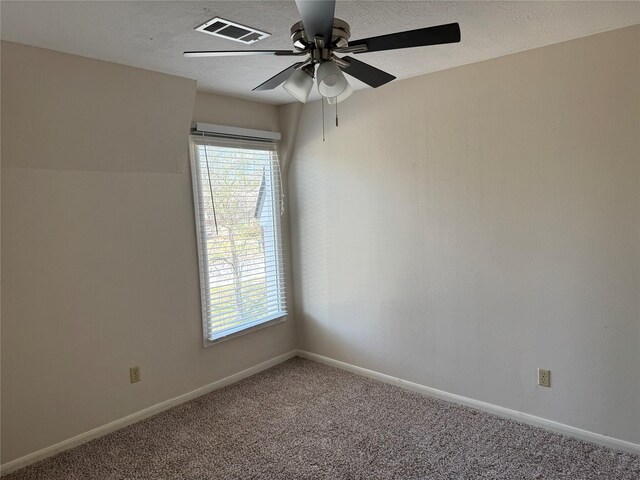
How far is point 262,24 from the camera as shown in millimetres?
2137

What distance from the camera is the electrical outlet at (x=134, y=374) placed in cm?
312

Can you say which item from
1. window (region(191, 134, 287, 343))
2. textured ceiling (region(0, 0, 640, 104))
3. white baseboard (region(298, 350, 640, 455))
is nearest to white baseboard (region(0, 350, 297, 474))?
window (region(191, 134, 287, 343))

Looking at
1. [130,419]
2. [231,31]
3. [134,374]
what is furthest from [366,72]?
[130,419]

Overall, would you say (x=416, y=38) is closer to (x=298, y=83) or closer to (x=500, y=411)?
(x=298, y=83)

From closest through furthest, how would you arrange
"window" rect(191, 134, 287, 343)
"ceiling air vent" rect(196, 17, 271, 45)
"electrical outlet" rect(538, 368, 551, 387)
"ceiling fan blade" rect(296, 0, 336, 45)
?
"ceiling fan blade" rect(296, 0, 336, 45), "ceiling air vent" rect(196, 17, 271, 45), "electrical outlet" rect(538, 368, 551, 387), "window" rect(191, 134, 287, 343)

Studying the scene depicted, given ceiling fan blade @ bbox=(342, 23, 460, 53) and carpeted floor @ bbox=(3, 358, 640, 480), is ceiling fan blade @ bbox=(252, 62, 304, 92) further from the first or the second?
carpeted floor @ bbox=(3, 358, 640, 480)

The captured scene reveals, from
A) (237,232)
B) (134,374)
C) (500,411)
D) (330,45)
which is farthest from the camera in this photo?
(237,232)

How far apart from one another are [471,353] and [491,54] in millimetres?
1882

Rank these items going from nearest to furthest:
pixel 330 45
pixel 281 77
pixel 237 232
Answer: pixel 330 45 → pixel 281 77 → pixel 237 232

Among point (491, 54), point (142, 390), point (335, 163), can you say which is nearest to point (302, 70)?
point (491, 54)

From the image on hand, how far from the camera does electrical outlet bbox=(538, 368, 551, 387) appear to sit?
9.22ft

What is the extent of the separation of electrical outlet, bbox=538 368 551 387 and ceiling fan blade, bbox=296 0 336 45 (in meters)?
2.30

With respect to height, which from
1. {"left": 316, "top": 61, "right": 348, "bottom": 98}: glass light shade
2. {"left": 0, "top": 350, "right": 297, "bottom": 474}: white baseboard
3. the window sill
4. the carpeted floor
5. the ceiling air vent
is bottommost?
the carpeted floor

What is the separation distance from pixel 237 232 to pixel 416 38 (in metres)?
2.43
